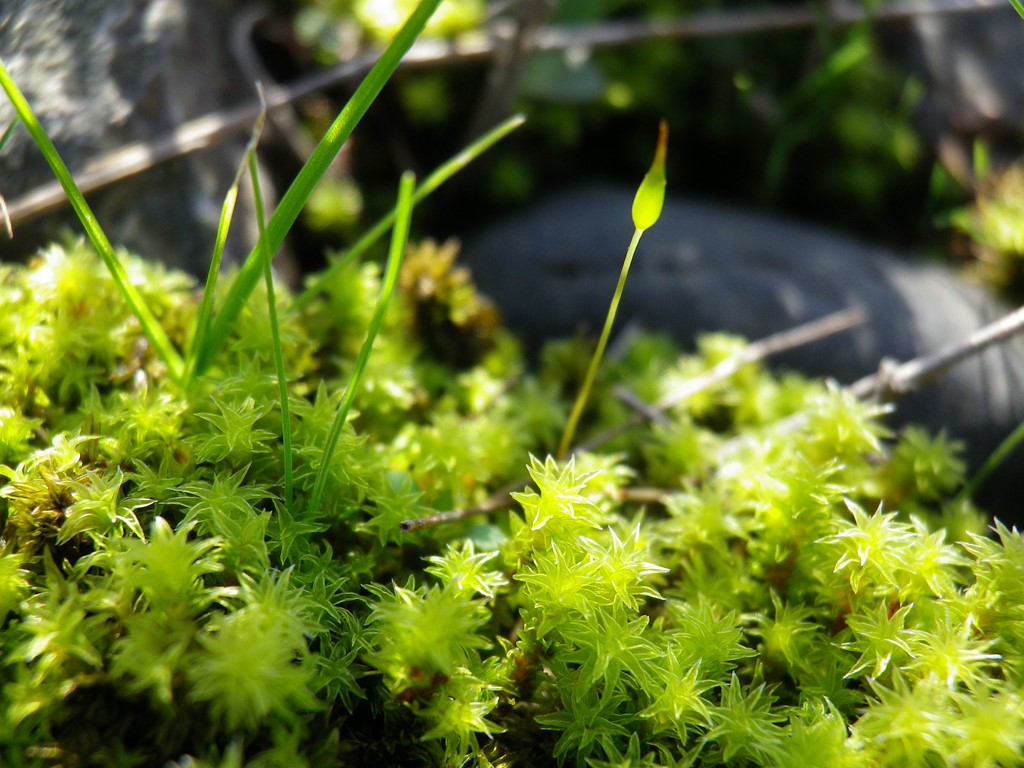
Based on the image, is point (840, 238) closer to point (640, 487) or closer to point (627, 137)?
point (627, 137)

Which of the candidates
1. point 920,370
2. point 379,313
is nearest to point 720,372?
point 920,370

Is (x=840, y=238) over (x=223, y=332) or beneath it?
beneath

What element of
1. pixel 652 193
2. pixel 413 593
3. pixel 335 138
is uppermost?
pixel 335 138

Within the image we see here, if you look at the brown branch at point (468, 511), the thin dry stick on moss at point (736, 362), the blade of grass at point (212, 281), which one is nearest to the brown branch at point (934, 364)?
the thin dry stick on moss at point (736, 362)

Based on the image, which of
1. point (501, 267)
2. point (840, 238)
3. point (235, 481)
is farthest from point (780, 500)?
point (840, 238)

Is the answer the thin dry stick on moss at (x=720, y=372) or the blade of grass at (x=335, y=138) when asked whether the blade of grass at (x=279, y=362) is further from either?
the thin dry stick on moss at (x=720, y=372)

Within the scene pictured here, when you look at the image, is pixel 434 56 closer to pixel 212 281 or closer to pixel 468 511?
pixel 212 281

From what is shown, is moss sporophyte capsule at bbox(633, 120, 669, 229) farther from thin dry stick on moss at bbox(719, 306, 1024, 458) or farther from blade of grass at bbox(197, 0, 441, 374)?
thin dry stick on moss at bbox(719, 306, 1024, 458)
